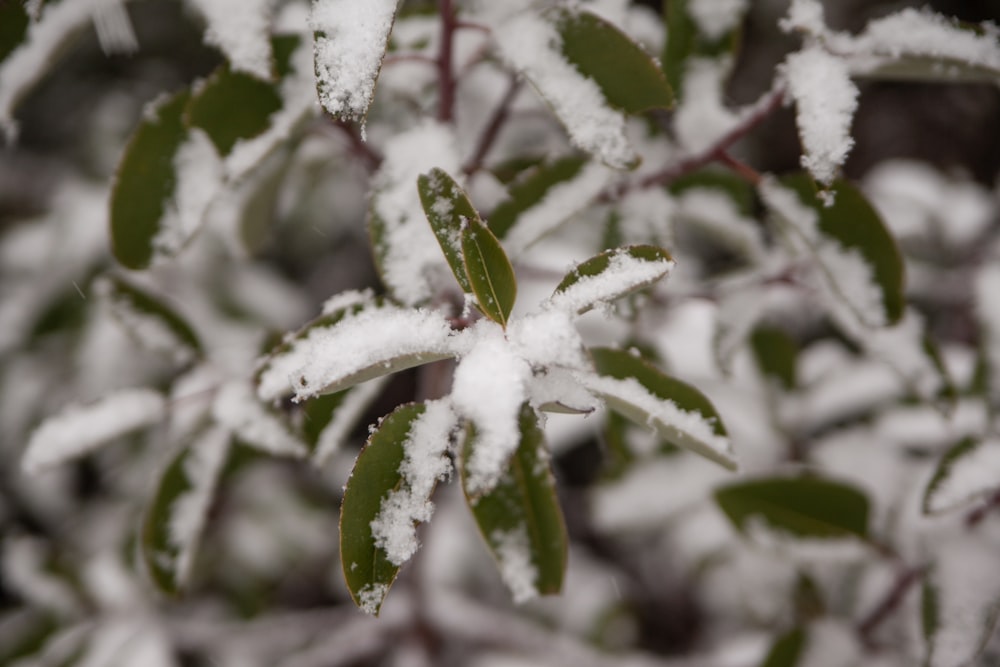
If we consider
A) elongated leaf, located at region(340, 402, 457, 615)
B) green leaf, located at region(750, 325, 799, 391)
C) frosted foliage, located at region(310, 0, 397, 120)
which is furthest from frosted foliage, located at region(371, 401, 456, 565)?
green leaf, located at region(750, 325, 799, 391)

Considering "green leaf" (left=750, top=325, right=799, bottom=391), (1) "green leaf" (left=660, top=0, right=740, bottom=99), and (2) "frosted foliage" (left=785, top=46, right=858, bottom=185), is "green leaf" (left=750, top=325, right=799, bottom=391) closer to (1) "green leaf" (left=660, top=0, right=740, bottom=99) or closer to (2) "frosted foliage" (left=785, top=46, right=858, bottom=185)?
(1) "green leaf" (left=660, top=0, right=740, bottom=99)

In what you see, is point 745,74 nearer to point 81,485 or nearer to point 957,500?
point 957,500

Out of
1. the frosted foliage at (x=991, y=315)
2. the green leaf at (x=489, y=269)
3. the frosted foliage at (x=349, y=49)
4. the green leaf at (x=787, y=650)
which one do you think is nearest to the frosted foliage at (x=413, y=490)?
the green leaf at (x=489, y=269)

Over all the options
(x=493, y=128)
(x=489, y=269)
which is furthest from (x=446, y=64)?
(x=489, y=269)

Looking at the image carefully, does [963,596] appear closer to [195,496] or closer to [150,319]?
[195,496]

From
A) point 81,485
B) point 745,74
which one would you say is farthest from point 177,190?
point 745,74

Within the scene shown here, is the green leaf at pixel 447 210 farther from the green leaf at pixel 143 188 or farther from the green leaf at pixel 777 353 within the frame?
the green leaf at pixel 777 353
